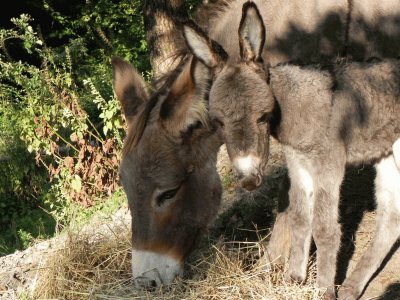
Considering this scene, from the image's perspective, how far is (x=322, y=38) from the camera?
4.55 m

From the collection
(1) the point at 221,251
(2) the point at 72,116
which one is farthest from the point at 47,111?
(1) the point at 221,251

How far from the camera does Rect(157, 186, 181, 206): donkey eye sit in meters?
3.59

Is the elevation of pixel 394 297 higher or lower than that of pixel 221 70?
lower

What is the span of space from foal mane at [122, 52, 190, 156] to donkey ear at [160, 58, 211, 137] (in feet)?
0.42

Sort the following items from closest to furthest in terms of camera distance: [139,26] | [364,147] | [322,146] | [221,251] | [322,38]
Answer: [322,146], [364,147], [221,251], [322,38], [139,26]

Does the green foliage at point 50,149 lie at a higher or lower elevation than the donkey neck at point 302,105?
lower

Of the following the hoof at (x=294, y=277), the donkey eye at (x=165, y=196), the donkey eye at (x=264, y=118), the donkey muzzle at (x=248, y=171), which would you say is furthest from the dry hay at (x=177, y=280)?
the donkey eye at (x=264, y=118)

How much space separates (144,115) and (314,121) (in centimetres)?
110

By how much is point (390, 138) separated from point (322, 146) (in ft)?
2.05

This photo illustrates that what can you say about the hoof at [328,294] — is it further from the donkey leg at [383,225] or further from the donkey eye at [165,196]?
the donkey eye at [165,196]

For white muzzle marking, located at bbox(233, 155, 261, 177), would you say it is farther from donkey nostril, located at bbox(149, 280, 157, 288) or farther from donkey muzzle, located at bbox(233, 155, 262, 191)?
donkey nostril, located at bbox(149, 280, 157, 288)

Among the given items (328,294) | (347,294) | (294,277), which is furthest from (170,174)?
(347,294)

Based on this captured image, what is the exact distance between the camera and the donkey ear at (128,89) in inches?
160

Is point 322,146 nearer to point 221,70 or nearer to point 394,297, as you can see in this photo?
point 221,70
